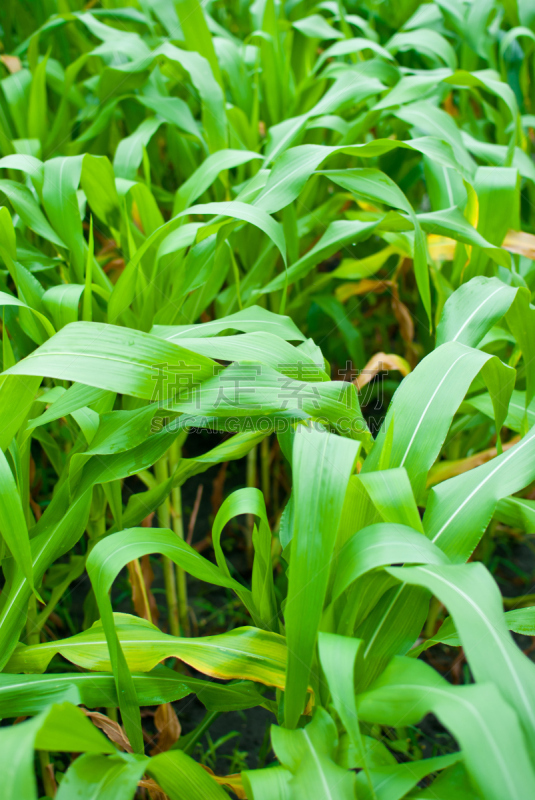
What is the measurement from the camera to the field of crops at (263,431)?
36 centimetres

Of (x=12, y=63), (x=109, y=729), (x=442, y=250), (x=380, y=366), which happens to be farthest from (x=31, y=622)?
(x=12, y=63)

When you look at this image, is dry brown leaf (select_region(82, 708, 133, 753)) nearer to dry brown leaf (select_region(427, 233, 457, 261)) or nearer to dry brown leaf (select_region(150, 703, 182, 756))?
dry brown leaf (select_region(150, 703, 182, 756))

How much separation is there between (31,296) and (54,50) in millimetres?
905

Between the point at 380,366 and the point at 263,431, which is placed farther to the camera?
the point at 380,366

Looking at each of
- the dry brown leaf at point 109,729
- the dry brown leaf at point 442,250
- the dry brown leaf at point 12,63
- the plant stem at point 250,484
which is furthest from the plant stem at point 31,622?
the dry brown leaf at point 12,63

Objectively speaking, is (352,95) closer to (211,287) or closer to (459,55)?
(211,287)

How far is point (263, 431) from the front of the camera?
532 millimetres

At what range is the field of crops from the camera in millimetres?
357

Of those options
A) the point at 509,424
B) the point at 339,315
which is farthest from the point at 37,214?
the point at 509,424

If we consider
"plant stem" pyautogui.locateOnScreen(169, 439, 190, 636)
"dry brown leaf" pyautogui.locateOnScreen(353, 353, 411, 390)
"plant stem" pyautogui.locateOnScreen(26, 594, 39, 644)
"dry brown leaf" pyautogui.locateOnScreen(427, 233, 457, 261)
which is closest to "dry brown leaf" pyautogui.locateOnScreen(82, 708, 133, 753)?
"plant stem" pyautogui.locateOnScreen(26, 594, 39, 644)

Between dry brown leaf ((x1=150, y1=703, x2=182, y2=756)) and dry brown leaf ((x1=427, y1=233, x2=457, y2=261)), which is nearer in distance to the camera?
dry brown leaf ((x1=150, y1=703, x2=182, y2=756))

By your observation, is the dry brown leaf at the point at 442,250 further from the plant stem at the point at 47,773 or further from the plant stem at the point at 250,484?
the plant stem at the point at 47,773

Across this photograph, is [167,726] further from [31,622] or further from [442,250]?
[442,250]

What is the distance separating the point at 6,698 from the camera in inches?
16.7
